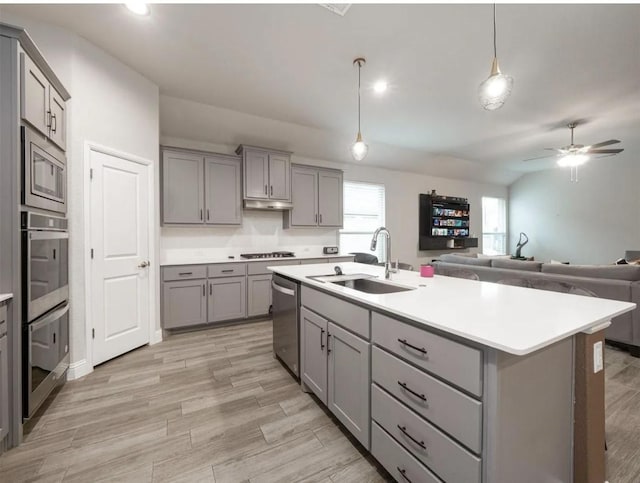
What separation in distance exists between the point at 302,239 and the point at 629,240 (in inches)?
274

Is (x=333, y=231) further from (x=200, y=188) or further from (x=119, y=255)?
(x=119, y=255)

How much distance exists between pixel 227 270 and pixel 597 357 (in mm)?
3508

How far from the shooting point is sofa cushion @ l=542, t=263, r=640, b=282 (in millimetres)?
2793

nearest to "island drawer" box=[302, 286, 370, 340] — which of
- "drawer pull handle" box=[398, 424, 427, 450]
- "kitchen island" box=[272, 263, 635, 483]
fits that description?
"kitchen island" box=[272, 263, 635, 483]

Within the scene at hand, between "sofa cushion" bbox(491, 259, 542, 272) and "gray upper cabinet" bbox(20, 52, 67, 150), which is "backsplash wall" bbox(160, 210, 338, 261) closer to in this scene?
"gray upper cabinet" bbox(20, 52, 67, 150)

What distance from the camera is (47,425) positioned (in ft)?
5.87

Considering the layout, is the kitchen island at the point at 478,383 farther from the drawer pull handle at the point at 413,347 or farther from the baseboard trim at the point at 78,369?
the baseboard trim at the point at 78,369

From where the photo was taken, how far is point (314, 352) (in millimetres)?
1971

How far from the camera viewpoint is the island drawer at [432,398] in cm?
97

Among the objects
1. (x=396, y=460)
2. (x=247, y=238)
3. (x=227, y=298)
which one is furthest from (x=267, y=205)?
(x=396, y=460)

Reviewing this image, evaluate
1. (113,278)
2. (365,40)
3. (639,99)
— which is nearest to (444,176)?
(639,99)

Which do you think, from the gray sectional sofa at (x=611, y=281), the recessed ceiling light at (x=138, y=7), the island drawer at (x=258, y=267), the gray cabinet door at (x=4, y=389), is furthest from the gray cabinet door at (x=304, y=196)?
the gray cabinet door at (x=4, y=389)

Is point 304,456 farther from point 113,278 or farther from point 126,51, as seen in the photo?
point 126,51

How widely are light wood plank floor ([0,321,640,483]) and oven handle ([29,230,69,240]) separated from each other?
1.23 m
